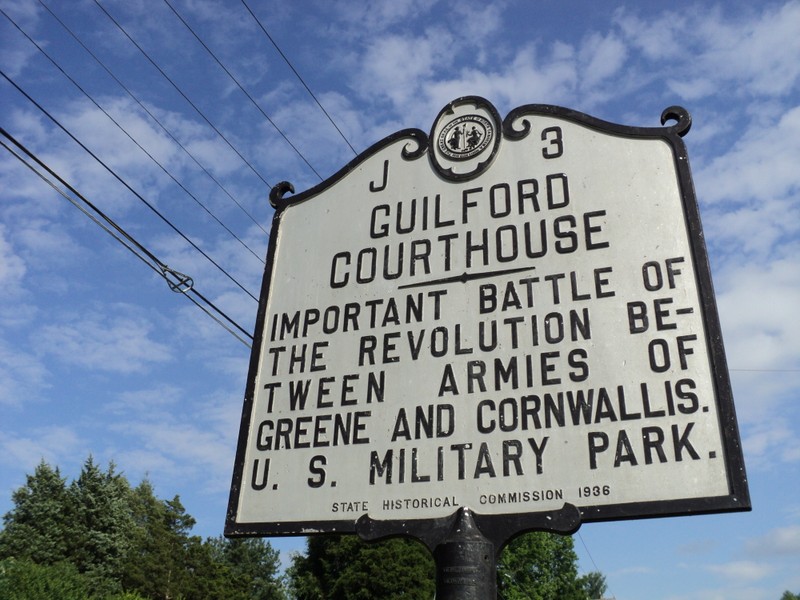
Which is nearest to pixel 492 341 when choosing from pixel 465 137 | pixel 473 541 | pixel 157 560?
pixel 473 541

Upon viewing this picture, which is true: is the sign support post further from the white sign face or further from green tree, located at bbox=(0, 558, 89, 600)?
green tree, located at bbox=(0, 558, 89, 600)

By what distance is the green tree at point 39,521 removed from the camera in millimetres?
49562

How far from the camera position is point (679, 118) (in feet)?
18.8

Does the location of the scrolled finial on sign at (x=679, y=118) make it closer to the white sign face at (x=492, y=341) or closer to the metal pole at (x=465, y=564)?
the white sign face at (x=492, y=341)

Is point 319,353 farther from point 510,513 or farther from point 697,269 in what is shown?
point 697,269

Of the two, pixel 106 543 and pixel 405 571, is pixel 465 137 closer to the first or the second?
pixel 405 571

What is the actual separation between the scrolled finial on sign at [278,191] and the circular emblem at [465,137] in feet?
4.98

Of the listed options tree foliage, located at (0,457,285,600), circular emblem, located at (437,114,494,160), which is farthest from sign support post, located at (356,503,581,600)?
tree foliage, located at (0,457,285,600)

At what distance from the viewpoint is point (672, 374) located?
4.72m

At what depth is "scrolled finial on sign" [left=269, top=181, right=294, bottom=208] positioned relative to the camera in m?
6.86

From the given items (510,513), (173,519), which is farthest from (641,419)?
(173,519)

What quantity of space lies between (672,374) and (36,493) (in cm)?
5784

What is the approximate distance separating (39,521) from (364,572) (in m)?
27.9

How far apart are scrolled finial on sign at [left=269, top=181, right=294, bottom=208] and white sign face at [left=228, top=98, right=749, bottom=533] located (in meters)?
0.38
